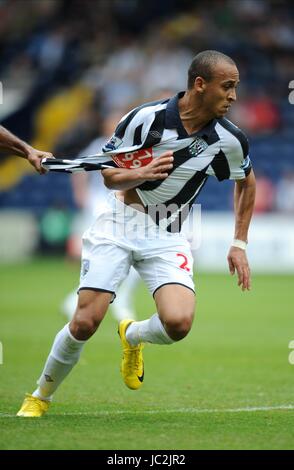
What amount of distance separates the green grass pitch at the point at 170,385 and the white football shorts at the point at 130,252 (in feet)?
3.01

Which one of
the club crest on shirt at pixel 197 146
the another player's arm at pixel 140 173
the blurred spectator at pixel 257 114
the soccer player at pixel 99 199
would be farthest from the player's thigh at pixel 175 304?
the blurred spectator at pixel 257 114

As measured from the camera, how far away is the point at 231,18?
78.0 feet

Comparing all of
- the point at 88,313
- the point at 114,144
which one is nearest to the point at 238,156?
the point at 114,144

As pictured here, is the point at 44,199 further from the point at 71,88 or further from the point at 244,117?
the point at 244,117

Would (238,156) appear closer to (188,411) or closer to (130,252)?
(130,252)

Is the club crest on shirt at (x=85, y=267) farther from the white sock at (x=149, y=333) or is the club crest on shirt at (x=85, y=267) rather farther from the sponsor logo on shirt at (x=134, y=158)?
the sponsor logo on shirt at (x=134, y=158)

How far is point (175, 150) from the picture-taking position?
6.53 metres

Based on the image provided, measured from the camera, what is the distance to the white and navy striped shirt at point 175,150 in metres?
6.45

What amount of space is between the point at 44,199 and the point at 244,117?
517 cm

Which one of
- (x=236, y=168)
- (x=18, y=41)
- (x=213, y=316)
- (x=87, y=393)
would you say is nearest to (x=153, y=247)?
(x=236, y=168)

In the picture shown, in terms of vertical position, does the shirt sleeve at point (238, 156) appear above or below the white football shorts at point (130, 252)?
above

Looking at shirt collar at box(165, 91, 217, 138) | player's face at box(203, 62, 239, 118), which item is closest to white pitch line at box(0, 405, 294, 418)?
shirt collar at box(165, 91, 217, 138)

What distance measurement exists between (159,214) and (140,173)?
73 centimetres
